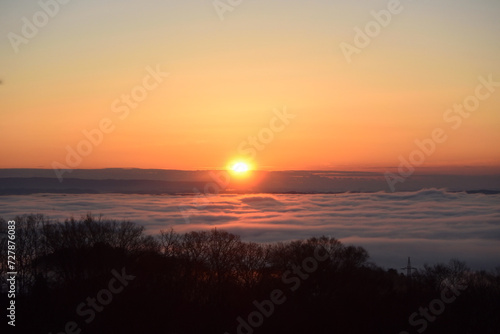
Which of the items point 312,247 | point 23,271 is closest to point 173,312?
point 23,271

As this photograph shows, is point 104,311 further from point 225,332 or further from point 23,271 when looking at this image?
point 23,271

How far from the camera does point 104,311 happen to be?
40.8m

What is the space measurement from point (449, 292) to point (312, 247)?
18.2 m

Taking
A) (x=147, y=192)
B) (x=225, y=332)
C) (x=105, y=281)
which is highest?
(x=147, y=192)

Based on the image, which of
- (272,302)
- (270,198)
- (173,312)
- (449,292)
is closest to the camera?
(173,312)

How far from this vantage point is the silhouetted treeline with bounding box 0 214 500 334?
1612 inches

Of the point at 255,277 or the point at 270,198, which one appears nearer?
the point at 255,277

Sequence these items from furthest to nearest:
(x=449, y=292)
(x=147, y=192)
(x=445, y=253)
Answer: (x=147, y=192) → (x=445, y=253) → (x=449, y=292)

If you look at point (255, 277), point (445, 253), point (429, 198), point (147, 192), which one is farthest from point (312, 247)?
point (429, 198)

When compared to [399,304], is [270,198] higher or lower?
higher

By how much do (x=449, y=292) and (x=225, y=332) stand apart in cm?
2674

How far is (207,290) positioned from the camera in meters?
49.8

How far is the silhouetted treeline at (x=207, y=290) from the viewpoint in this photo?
40.9m

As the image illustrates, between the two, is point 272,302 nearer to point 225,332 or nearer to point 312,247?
point 225,332
